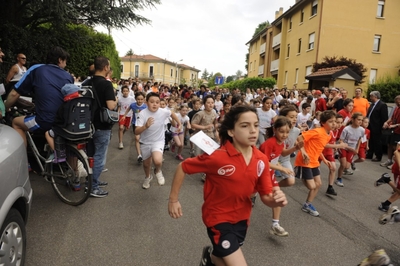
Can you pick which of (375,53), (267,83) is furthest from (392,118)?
(267,83)

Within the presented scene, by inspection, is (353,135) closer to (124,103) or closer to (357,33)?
(124,103)

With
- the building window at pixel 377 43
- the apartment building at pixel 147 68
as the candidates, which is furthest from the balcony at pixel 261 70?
the apartment building at pixel 147 68

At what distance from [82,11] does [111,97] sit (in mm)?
9688

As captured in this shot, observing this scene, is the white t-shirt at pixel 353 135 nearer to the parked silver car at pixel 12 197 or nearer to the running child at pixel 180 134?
the running child at pixel 180 134

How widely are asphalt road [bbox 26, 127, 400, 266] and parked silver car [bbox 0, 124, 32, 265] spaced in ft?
1.81

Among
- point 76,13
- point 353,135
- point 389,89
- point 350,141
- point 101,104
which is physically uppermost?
point 76,13

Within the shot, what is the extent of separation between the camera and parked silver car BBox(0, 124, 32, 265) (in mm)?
2289

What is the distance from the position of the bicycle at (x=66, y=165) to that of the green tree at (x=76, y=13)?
325 inches

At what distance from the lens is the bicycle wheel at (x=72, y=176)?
426 cm

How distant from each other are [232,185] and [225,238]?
394 millimetres

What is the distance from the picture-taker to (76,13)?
38.2ft

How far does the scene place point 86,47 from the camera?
18.4m

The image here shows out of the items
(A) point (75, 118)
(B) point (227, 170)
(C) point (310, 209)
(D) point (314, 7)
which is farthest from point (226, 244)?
(D) point (314, 7)

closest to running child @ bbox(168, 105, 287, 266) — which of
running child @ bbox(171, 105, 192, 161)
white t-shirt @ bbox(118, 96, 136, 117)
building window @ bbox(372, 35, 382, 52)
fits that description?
running child @ bbox(171, 105, 192, 161)
